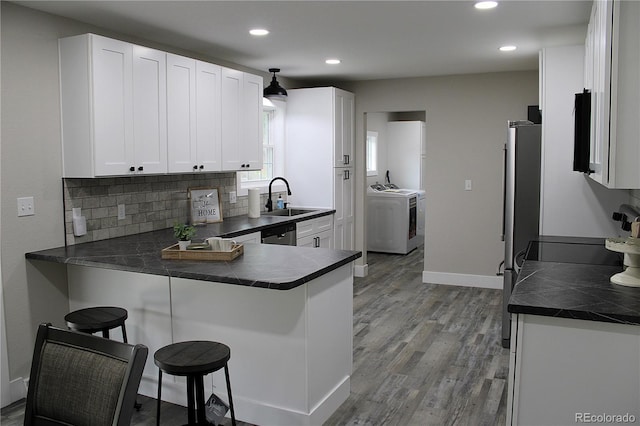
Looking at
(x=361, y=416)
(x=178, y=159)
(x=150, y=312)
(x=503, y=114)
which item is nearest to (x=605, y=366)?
(x=361, y=416)

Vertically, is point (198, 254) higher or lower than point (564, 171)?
lower

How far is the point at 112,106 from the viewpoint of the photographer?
3484 mm

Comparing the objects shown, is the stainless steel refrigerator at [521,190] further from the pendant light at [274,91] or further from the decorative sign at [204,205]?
the decorative sign at [204,205]

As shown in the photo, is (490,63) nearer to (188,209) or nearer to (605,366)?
(188,209)

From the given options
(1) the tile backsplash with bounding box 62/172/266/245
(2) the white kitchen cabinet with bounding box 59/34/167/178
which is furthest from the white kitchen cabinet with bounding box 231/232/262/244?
(2) the white kitchen cabinet with bounding box 59/34/167/178

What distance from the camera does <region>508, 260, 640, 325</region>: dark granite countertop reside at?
1.99 meters

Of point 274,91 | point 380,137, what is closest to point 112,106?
point 274,91

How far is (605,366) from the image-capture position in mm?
2004

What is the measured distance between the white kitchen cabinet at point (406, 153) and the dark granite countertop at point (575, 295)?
20.8ft

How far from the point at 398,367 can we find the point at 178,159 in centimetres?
220

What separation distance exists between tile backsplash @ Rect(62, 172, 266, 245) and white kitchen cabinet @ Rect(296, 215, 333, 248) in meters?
0.83

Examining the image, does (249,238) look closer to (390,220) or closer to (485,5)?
(485,5)

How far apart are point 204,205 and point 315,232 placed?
4.40 ft

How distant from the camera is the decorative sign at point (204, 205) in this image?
4.66 meters
